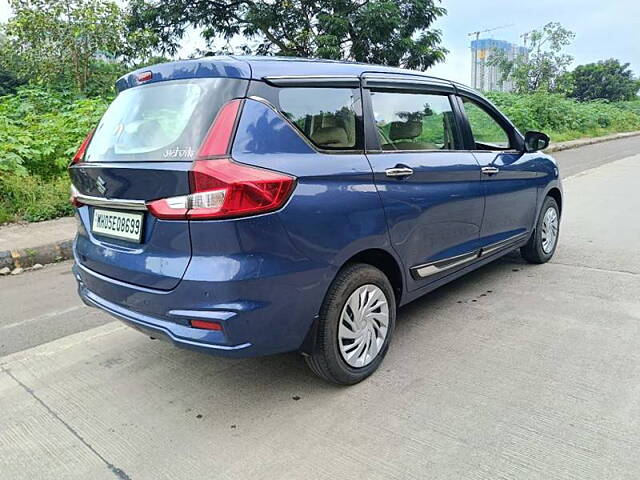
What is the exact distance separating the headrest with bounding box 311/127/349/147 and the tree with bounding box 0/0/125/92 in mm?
11223

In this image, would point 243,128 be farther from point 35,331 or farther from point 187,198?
point 35,331

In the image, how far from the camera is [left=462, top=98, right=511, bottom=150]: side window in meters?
4.03

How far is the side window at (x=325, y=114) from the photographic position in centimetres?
262

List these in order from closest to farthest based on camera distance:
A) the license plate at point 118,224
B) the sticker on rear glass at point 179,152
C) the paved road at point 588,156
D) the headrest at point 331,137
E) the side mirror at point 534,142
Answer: the sticker on rear glass at point 179,152
the license plate at point 118,224
the headrest at point 331,137
the side mirror at point 534,142
the paved road at point 588,156

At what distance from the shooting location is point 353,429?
248 cm

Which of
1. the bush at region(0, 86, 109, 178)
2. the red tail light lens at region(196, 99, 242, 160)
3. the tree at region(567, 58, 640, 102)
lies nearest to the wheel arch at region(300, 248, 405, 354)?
the red tail light lens at region(196, 99, 242, 160)

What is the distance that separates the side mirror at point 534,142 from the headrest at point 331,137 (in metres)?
2.49

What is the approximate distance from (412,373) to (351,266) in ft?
2.48

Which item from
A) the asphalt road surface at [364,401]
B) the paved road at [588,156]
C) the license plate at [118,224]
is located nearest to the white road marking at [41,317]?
the asphalt road surface at [364,401]

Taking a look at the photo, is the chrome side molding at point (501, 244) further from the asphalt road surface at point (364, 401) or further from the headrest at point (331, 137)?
the headrest at point (331, 137)

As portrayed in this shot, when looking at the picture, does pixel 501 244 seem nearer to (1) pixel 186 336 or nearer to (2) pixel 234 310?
(2) pixel 234 310

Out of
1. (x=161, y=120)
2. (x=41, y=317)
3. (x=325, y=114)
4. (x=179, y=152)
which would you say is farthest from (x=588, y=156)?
(x=179, y=152)

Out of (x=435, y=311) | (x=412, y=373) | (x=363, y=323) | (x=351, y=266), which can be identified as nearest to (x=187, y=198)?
(x=351, y=266)

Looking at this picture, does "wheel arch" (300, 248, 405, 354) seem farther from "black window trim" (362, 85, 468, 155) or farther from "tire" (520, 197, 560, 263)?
"tire" (520, 197, 560, 263)
